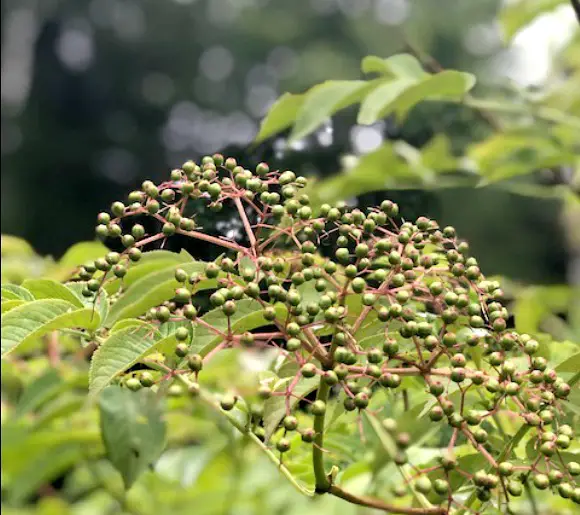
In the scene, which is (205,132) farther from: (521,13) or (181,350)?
(181,350)

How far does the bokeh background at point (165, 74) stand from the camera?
23750 millimetres

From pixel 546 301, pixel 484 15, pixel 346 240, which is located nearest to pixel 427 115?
pixel 546 301

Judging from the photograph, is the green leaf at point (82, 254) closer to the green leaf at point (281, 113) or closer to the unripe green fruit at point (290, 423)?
the green leaf at point (281, 113)

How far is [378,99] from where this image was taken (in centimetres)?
162

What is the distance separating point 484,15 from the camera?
31203 millimetres

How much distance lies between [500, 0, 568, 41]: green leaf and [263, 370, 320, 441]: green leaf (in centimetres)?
179

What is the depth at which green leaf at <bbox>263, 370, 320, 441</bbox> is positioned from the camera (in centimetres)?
101

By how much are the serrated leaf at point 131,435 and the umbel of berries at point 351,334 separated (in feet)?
1.09

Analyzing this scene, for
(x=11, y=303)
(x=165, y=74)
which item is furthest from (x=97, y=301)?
(x=165, y=74)

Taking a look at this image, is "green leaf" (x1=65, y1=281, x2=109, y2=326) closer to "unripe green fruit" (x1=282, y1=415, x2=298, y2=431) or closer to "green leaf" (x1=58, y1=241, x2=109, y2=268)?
"unripe green fruit" (x1=282, y1=415, x2=298, y2=431)

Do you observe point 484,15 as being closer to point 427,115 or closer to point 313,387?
point 427,115

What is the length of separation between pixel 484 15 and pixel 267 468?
30.7 m

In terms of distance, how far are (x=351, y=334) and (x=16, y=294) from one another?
486 mm

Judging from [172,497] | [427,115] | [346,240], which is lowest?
[172,497]
